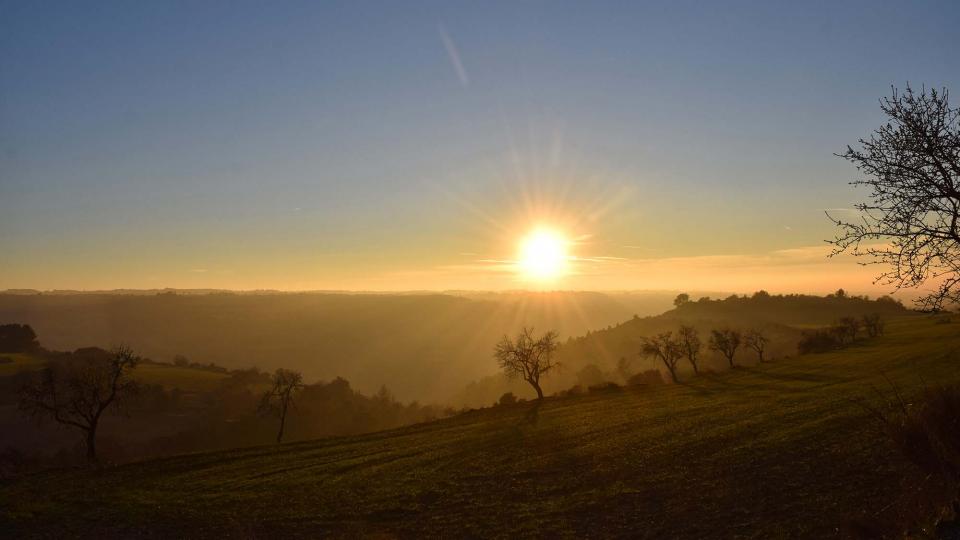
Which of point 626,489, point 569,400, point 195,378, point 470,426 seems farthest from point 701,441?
point 195,378

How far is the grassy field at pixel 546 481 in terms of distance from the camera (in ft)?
65.8

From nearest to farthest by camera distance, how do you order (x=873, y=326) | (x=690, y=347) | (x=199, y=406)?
(x=690, y=347) → (x=873, y=326) → (x=199, y=406)

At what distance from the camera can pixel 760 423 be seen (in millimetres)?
35938

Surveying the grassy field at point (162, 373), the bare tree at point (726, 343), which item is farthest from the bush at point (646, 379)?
the grassy field at point (162, 373)

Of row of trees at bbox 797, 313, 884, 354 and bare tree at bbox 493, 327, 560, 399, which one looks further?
row of trees at bbox 797, 313, 884, 354

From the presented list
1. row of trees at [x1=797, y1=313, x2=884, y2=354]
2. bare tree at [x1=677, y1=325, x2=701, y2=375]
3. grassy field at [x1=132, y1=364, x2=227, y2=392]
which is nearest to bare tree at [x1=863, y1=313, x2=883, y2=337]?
row of trees at [x1=797, y1=313, x2=884, y2=354]

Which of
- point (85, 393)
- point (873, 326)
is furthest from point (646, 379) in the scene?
point (85, 393)

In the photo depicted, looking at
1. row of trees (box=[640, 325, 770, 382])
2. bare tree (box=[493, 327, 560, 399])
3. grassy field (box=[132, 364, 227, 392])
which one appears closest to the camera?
bare tree (box=[493, 327, 560, 399])

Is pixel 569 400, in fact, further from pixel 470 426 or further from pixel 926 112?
pixel 926 112

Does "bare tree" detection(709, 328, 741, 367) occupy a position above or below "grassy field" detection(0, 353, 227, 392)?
above

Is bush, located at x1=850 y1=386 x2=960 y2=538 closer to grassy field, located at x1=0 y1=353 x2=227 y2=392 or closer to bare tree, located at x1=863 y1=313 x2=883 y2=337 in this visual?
bare tree, located at x1=863 y1=313 x2=883 y2=337

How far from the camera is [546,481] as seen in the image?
2930cm

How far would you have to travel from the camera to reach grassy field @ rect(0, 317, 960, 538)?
2005 centimetres

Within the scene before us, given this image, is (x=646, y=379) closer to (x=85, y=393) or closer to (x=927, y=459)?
(x=927, y=459)
